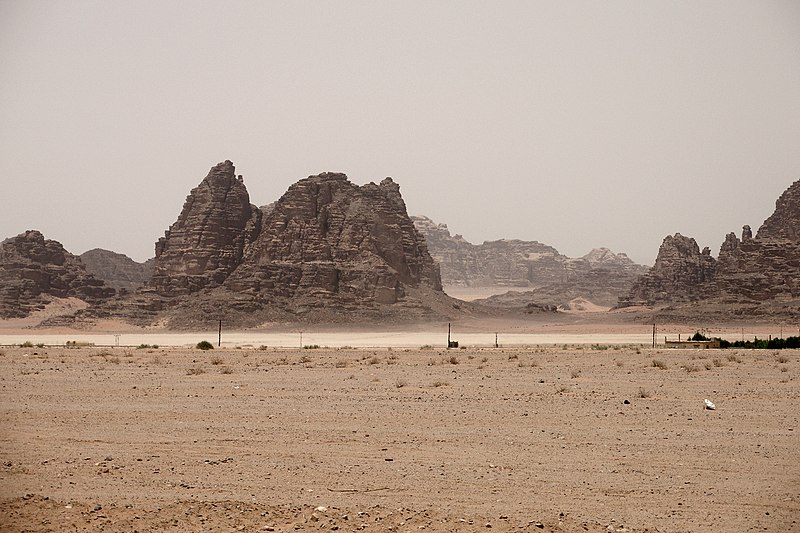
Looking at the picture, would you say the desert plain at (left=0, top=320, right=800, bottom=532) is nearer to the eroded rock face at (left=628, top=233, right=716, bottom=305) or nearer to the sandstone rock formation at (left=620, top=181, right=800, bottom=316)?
the sandstone rock formation at (left=620, top=181, right=800, bottom=316)

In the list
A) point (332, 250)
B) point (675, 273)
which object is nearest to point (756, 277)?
point (675, 273)

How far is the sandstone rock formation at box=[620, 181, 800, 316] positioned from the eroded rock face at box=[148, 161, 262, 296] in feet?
203

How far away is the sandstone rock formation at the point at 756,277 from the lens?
104750 millimetres

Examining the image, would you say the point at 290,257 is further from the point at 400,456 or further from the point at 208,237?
the point at 400,456

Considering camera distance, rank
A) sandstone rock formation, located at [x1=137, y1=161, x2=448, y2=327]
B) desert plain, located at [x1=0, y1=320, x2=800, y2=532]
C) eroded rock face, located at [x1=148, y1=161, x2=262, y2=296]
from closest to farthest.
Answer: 1. desert plain, located at [x1=0, y1=320, x2=800, y2=532]
2. sandstone rock formation, located at [x1=137, y1=161, x2=448, y2=327]
3. eroded rock face, located at [x1=148, y1=161, x2=262, y2=296]

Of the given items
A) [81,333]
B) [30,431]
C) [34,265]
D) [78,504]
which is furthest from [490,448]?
[34,265]

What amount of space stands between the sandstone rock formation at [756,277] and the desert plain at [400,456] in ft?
281

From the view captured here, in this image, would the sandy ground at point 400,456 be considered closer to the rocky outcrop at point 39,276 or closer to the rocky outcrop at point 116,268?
the rocky outcrop at point 39,276

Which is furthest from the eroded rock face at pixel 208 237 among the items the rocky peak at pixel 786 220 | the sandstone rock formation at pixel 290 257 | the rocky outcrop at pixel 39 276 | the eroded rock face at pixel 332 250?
the rocky peak at pixel 786 220

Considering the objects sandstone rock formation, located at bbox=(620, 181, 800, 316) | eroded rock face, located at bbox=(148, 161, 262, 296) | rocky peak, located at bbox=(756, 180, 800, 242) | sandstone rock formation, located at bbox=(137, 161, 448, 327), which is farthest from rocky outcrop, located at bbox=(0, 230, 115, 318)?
rocky peak, located at bbox=(756, 180, 800, 242)

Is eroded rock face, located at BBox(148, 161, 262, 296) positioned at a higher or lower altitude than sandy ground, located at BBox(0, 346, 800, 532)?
higher

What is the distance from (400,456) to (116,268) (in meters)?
155

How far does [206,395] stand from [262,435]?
681 centimetres

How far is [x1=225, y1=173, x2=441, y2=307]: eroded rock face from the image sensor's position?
4205 inches
